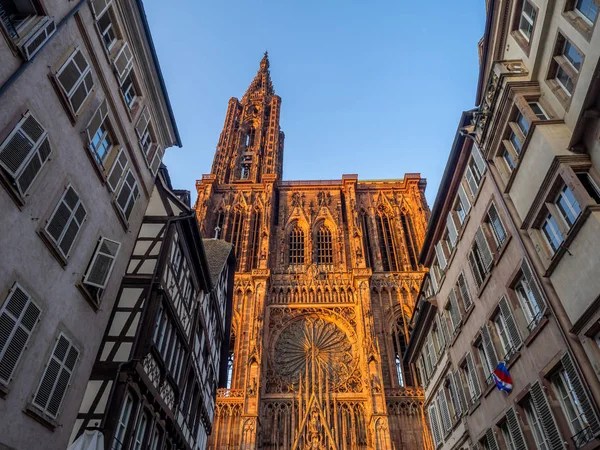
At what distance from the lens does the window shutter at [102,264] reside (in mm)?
9398

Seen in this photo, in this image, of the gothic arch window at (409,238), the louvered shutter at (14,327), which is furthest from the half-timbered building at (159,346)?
the gothic arch window at (409,238)

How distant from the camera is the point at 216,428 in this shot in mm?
28156

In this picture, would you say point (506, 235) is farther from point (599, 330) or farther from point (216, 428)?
point (216, 428)

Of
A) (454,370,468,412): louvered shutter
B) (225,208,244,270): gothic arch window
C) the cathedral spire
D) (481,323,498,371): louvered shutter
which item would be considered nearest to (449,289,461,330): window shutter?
(454,370,468,412): louvered shutter

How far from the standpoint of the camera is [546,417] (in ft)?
30.8

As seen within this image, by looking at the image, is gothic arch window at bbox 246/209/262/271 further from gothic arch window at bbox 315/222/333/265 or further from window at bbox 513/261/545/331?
window at bbox 513/261/545/331

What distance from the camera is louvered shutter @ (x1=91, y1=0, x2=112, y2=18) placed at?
10149 millimetres

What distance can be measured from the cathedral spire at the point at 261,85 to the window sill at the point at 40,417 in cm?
5291

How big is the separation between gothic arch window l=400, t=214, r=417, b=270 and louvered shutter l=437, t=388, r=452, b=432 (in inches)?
845

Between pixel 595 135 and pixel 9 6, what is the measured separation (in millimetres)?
10995

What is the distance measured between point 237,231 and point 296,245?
565 cm

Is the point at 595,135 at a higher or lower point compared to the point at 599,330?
higher

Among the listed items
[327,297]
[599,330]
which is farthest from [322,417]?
[599,330]

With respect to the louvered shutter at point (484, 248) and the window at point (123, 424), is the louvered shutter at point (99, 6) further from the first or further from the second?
the louvered shutter at point (484, 248)
